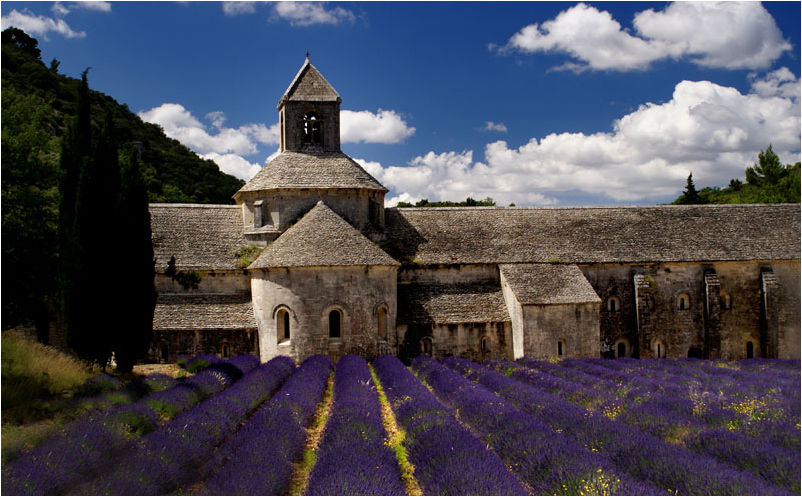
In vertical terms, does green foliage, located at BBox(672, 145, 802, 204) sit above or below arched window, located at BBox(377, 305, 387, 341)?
above

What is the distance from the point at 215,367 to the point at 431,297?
10.3m

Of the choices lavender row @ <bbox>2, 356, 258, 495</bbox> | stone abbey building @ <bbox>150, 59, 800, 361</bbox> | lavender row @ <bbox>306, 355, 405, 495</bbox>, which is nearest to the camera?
lavender row @ <bbox>2, 356, 258, 495</bbox>

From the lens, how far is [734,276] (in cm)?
2806

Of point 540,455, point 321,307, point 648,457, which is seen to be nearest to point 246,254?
point 321,307

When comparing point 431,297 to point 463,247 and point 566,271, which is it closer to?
point 463,247

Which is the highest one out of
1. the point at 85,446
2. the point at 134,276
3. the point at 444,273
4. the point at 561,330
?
the point at 134,276

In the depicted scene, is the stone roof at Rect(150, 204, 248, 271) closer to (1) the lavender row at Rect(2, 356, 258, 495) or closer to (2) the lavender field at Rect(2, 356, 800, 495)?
(2) the lavender field at Rect(2, 356, 800, 495)

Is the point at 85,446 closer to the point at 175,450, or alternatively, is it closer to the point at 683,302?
the point at 175,450

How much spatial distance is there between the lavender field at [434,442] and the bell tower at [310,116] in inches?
594

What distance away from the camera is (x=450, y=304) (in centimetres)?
2614

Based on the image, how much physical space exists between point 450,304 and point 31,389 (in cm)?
1649

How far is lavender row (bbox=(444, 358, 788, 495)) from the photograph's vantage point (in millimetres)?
7438

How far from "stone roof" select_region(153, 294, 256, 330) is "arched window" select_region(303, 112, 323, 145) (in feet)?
28.1

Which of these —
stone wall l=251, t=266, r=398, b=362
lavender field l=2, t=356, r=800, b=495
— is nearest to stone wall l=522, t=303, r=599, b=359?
stone wall l=251, t=266, r=398, b=362
